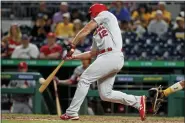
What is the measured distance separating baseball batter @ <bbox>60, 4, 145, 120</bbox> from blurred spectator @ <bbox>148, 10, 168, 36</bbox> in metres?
6.20

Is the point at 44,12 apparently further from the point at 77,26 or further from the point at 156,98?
the point at 156,98

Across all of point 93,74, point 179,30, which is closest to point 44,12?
point 179,30

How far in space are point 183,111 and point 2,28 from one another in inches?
253

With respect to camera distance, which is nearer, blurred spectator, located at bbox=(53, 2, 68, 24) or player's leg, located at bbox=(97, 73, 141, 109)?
player's leg, located at bbox=(97, 73, 141, 109)

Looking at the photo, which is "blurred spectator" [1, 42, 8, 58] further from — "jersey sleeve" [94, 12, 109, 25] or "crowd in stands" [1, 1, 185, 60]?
"jersey sleeve" [94, 12, 109, 25]

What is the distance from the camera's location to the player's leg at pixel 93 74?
8.59 m

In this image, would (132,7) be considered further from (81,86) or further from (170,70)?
(81,86)

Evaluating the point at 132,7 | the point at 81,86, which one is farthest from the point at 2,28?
the point at 81,86

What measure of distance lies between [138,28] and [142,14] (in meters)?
1.05

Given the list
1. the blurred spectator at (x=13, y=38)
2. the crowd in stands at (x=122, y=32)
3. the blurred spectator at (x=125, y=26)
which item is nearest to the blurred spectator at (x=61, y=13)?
the crowd in stands at (x=122, y=32)

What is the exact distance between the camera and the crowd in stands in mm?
14117

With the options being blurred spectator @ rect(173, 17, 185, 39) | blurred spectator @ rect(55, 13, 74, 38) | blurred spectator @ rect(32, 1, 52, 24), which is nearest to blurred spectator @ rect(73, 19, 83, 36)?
blurred spectator @ rect(55, 13, 74, 38)

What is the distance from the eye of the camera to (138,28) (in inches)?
594

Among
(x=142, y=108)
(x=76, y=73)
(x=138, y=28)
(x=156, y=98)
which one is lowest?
(x=142, y=108)
